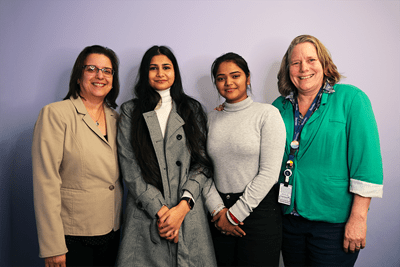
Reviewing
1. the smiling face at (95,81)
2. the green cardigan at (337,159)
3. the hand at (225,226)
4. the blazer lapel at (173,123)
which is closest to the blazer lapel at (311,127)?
the green cardigan at (337,159)

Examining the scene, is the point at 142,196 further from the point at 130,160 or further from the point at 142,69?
the point at 142,69

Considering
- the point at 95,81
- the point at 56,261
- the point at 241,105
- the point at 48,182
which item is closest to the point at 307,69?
the point at 241,105

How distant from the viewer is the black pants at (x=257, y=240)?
1.39 m

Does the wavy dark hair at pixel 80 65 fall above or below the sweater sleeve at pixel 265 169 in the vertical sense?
above

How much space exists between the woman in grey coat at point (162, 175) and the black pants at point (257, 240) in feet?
0.39

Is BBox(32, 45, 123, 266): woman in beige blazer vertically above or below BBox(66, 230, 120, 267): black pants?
above

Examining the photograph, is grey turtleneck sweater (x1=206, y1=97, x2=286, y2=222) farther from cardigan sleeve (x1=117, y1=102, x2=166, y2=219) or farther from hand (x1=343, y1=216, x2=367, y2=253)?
hand (x1=343, y1=216, x2=367, y2=253)

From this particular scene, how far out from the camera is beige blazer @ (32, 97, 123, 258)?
129cm

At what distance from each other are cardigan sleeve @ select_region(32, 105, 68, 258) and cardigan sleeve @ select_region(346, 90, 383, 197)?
1.74 m

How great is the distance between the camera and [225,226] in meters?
1.44

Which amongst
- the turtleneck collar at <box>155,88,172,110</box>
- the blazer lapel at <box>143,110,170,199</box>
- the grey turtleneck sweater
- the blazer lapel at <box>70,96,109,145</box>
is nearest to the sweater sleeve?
the grey turtleneck sweater

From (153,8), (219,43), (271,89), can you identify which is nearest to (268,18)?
(219,43)

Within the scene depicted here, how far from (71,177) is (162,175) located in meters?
0.54

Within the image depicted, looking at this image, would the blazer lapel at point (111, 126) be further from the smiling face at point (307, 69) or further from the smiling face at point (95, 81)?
the smiling face at point (307, 69)
